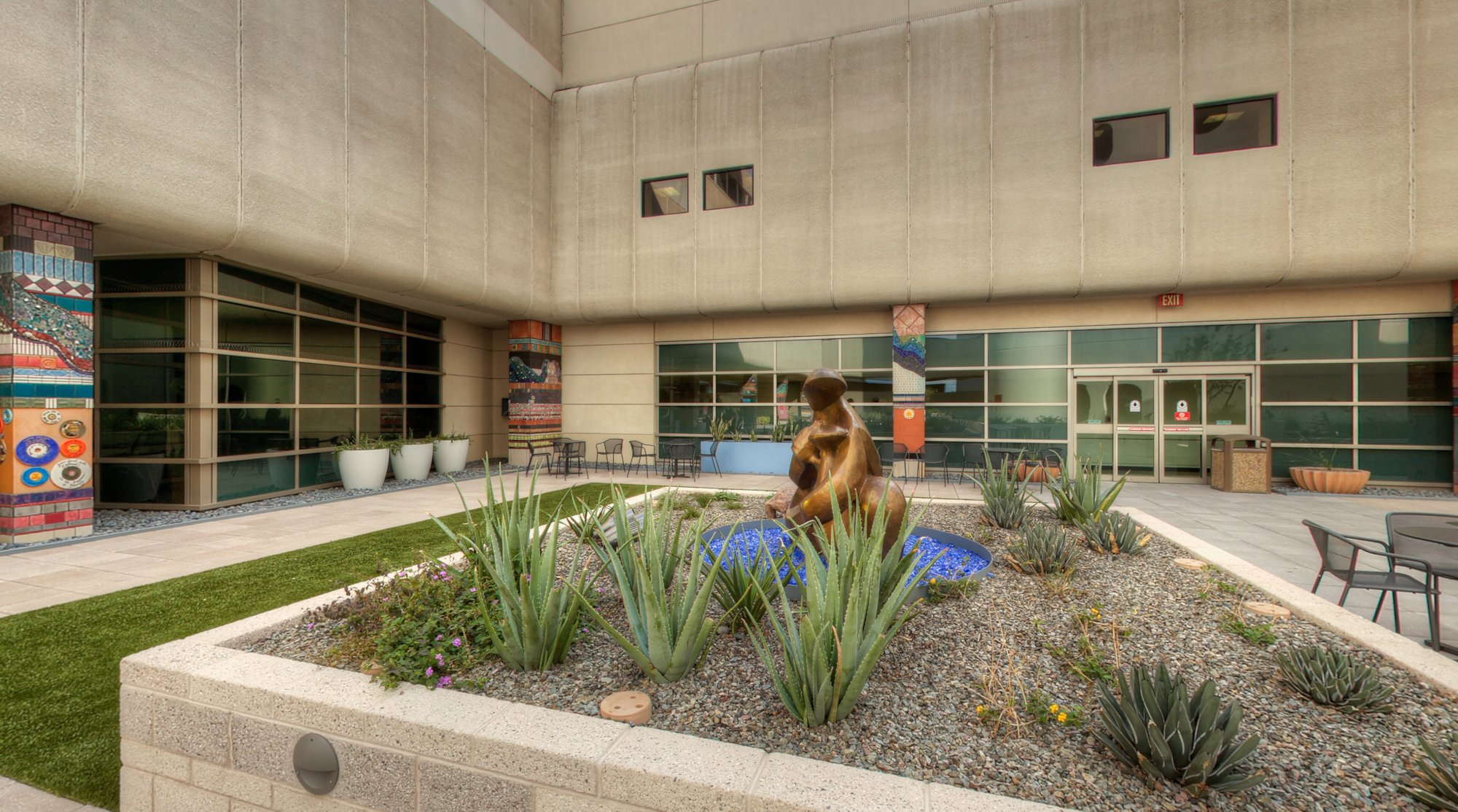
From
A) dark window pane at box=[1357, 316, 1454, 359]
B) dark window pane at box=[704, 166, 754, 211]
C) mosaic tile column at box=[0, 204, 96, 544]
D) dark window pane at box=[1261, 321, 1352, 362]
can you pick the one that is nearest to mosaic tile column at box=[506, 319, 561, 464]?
dark window pane at box=[704, 166, 754, 211]

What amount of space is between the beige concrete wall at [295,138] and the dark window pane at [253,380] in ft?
5.29

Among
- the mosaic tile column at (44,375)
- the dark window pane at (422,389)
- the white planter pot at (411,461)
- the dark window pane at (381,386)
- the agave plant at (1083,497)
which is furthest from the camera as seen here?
the dark window pane at (422,389)

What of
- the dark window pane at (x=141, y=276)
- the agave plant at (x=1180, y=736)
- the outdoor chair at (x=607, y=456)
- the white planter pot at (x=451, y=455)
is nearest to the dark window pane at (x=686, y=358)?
the outdoor chair at (x=607, y=456)

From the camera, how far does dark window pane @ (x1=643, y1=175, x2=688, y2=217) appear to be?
13422 millimetres

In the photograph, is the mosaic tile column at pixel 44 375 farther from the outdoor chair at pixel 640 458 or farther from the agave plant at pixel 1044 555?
the agave plant at pixel 1044 555

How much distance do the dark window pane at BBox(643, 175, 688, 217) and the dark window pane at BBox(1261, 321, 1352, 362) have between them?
12.0 metres

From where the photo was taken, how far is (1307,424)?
1116cm

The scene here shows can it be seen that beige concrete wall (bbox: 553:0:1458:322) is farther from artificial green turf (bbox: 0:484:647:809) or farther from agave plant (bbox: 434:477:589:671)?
agave plant (bbox: 434:477:589:671)

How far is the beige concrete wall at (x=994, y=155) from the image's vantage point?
9781 millimetres

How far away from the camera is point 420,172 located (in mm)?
10641

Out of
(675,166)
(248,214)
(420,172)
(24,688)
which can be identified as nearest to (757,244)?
(675,166)

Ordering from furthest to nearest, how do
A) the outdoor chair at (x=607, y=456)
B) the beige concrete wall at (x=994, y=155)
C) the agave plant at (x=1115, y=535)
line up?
the outdoor chair at (x=607, y=456), the beige concrete wall at (x=994, y=155), the agave plant at (x=1115, y=535)

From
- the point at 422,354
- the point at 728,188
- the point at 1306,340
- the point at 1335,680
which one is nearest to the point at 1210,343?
the point at 1306,340

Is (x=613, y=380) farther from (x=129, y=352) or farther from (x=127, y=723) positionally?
(x=127, y=723)
